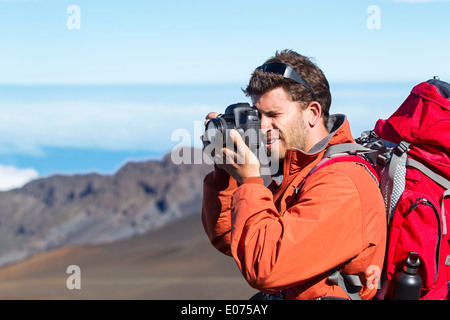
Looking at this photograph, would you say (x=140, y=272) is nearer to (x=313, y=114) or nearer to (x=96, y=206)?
(x=313, y=114)

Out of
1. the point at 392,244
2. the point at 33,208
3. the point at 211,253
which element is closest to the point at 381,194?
the point at 392,244

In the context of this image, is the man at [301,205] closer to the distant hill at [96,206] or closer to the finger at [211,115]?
the finger at [211,115]

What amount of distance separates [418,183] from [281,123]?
0.76m

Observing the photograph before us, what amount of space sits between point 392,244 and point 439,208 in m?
0.31

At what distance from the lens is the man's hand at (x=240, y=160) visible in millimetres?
3309

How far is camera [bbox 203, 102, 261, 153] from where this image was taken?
3473 mm

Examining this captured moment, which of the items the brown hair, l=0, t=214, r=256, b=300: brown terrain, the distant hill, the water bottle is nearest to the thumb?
the brown hair

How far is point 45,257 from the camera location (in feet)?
111

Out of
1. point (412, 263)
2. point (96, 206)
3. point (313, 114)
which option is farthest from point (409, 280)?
point (96, 206)

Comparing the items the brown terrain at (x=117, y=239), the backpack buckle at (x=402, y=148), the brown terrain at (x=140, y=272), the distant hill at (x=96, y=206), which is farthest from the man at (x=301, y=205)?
the distant hill at (x=96, y=206)

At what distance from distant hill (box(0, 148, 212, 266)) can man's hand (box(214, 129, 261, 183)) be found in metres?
64.2

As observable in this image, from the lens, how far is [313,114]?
3594 millimetres

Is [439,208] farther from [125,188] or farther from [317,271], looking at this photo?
[125,188]

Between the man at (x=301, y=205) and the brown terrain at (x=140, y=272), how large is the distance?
55.7 ft
